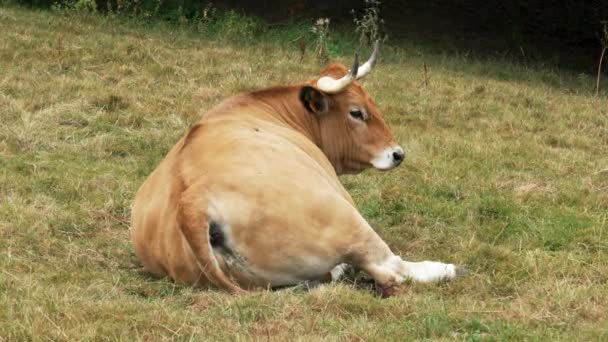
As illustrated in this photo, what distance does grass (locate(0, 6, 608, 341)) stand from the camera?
460 cm

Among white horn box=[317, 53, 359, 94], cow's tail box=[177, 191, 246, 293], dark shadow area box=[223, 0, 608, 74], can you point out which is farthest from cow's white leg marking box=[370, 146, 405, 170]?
dark shadow area box=[223, 0, 608, 74]

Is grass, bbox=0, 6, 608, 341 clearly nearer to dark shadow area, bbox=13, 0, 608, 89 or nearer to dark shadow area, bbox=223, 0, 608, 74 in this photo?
dark shadow area, bbox=13, 0, 608, 89

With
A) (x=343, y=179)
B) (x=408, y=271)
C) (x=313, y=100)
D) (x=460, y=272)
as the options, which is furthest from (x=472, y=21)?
(x=408, y=271)

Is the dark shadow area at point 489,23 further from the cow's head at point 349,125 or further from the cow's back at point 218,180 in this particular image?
the cow's back at point 218,180

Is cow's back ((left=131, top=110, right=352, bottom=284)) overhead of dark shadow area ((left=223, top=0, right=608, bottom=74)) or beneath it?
overhead

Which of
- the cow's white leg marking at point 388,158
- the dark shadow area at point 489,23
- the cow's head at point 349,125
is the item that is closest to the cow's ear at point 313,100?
the cow's head at point 349,125

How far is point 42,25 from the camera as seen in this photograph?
1421 cm

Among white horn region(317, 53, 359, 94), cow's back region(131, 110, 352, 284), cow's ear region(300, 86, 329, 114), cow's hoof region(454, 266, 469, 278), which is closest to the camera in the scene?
cow's back region(131, 110, 352, 284)

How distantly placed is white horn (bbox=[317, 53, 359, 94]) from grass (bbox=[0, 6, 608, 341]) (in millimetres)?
1012

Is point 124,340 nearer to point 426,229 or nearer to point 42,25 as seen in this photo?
point 426,229

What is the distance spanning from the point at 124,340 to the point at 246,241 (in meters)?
0.94

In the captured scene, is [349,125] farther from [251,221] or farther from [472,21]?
[472,21]

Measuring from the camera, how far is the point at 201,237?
191 inches

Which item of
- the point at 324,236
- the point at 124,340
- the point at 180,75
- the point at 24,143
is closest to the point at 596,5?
the point at 180,75
